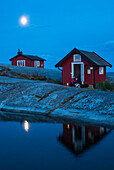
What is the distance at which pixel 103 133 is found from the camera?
4.86 meters

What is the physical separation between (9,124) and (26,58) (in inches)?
1647

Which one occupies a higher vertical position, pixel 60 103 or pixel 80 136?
pixel 60 103

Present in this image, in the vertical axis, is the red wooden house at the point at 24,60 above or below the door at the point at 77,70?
above

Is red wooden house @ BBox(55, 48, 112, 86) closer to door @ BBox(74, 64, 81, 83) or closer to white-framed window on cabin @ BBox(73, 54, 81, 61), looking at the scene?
white-framed window on cabin @ BBox(73, 54, 81, 61)

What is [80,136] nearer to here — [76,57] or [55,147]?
[55,147]

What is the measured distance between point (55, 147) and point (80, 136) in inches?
34.7

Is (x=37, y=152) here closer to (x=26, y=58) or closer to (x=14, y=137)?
(x=14, y=137)

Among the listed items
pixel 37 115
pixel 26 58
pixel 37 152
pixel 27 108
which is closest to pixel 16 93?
pixel 27 108

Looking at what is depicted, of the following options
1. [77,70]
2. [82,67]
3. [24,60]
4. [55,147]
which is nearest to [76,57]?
[82,67]

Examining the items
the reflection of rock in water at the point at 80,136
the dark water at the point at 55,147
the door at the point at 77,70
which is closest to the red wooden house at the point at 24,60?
the door at the point at 77,70

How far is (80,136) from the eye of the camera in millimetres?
4633

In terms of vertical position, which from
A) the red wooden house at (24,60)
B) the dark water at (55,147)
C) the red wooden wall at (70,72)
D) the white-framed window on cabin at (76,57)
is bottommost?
the dark water at (55,147)

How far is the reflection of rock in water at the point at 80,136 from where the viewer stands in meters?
4.04

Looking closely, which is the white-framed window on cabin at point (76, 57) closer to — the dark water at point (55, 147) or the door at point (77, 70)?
the door at point (77, 70)
